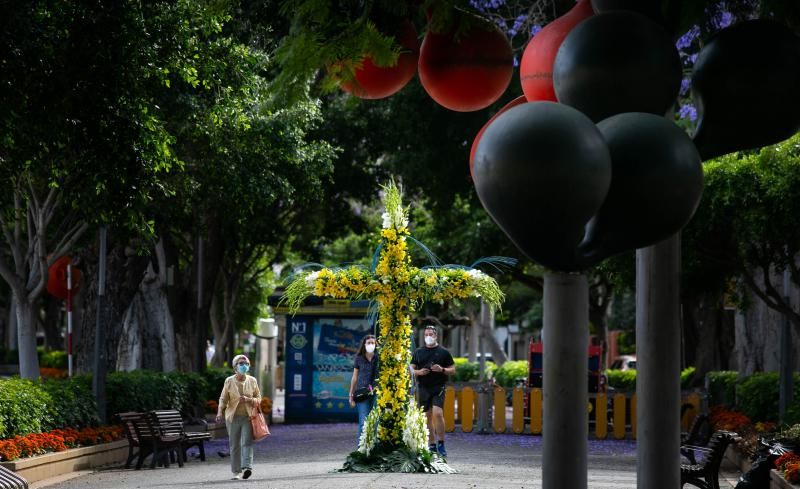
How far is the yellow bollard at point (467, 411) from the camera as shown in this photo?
26453 millimetres

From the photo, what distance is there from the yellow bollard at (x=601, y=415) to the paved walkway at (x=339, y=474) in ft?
2.25

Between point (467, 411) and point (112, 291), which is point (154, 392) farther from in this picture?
point (467, 411)

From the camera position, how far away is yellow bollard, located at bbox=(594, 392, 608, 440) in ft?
82.3

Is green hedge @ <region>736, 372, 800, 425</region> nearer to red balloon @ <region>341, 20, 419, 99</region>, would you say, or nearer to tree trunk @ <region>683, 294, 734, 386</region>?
tree trunk @ <region>683, 294, 734, 386</region>

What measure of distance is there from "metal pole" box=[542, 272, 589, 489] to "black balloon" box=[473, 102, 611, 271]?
0.74 ft

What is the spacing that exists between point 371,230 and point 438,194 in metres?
9.04

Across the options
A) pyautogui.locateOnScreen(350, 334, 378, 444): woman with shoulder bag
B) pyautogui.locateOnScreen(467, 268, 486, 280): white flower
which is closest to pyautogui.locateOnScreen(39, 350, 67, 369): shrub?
pyautogui.locateOnScreen(350, 334, 378, 444): woman with shoulder bag

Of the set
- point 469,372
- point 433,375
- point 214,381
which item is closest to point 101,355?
point 433,375

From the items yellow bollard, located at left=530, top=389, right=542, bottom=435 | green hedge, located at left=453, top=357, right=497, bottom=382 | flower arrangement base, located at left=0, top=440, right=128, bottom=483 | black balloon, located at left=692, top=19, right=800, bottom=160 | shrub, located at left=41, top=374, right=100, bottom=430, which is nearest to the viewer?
black balloon, located at left=692, top=19, right=800, bottom=160

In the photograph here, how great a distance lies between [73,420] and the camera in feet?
60.6

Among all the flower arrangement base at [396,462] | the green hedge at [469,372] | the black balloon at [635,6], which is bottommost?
the flower arrangement base at [396,462]

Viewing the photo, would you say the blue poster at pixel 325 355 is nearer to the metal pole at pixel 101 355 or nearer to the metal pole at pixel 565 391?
the metal pole at pixel 101 355

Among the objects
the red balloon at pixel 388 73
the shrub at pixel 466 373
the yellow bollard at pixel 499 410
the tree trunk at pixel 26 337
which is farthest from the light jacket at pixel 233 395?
the shrub at pixel 466 373

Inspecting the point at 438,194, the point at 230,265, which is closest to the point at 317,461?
the point at 438,194
